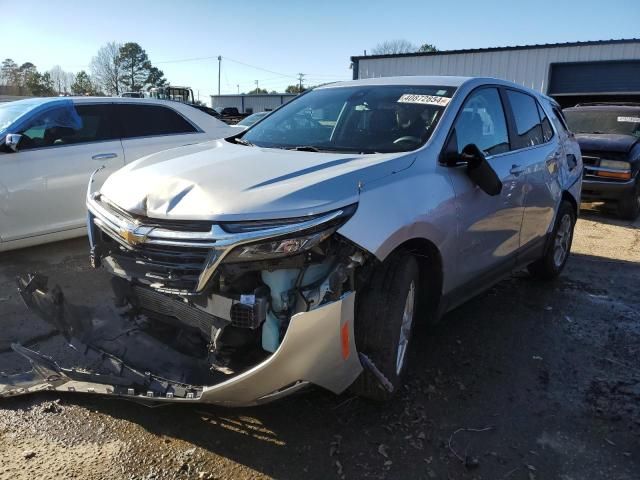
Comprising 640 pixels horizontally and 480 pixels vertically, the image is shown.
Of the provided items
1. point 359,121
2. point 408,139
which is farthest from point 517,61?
point 408,139

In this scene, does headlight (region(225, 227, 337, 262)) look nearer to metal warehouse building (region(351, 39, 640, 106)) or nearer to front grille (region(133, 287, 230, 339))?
front grille (region(133, 287, 230, 339))

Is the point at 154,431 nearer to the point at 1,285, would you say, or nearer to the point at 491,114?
the point at 1,285

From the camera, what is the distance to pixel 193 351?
2.68 meters

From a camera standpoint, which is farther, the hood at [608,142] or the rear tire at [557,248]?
the hood at [608,142]

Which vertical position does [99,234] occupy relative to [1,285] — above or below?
above

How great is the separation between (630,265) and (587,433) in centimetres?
389

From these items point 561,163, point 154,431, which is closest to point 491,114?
point 561,163

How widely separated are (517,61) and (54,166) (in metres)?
23.7

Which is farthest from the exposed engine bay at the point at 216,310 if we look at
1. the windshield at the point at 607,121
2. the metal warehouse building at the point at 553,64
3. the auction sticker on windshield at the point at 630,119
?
the metal warehouse building at the point at 553,64

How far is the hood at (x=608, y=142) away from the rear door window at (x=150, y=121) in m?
6.53

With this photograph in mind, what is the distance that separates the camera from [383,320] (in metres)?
2.68

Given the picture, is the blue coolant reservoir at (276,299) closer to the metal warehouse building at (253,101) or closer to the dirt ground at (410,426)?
the dirt ground at (410,426)

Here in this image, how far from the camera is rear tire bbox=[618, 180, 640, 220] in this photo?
8.66 metres

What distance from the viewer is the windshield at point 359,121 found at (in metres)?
3.38
